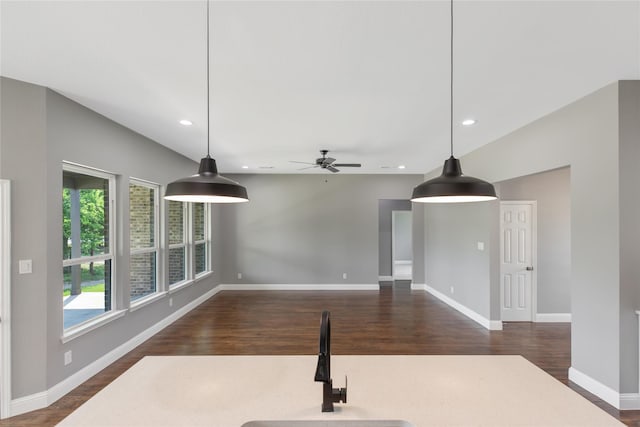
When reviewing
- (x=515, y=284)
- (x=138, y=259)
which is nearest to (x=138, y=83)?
(x=138, y=259)

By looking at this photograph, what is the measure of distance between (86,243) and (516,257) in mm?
5800

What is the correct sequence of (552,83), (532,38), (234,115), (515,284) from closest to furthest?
(532,38), (552,83), (234,115), (515,284)

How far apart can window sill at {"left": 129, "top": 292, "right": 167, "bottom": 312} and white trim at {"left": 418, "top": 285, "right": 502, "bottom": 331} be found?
489 cm

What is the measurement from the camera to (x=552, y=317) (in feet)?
14.9

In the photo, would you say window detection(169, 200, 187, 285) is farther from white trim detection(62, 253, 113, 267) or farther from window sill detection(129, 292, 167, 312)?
white trim detection(62, 253, 113, 267)

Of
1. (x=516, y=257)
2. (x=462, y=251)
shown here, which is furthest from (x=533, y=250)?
(x=462, y=251)

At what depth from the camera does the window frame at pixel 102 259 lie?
9.14ft

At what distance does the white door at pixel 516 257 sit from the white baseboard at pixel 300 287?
2863 mm

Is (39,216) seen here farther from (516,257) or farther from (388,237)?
(388,237)

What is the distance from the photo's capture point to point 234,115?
10.3 ft

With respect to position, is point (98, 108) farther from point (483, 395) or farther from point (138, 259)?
point (483, 395)

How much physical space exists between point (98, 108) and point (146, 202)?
162 cm

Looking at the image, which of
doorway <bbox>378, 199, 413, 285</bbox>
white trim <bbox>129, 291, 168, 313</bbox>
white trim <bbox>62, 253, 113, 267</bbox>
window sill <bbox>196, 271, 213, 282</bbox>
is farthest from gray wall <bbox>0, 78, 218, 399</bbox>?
doorway <bbox>378, 199, 413, 285</bbox>

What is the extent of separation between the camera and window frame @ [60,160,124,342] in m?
2.79
